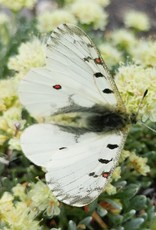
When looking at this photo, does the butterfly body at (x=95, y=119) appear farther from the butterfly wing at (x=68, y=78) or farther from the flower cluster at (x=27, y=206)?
the flower cluster at (x=27, y=206)

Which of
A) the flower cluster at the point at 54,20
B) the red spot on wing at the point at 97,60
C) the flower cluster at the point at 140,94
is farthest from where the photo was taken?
the flower cluster at the point at 54,20

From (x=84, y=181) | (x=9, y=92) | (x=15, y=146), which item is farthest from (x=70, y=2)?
(x=84, y=181)

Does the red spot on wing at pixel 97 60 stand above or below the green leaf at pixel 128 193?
above

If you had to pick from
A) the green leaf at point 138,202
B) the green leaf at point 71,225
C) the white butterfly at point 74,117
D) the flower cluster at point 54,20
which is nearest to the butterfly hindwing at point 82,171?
the white butterfly at point 74,117

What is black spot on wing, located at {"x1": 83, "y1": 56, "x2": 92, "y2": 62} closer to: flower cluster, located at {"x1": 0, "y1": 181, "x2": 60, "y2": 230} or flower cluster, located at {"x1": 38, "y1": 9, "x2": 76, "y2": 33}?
flower cluster, located at {"x1": 0, "y1": 181, "x2": 60, "y2": 230}

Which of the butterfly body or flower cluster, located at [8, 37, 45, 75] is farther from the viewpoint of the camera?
flower cluster, located at [8, 37, 45, 75]

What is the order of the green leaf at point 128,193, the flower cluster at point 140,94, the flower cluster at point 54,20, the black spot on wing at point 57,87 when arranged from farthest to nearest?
the flower cluster at point 54,20 < the green leaf at point 128,193 < the flower cluster at point 140,94 < the black spot on wing at point 57,87

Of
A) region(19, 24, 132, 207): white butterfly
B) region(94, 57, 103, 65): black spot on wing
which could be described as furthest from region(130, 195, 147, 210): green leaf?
region(94, 57, 103, 65): black spot on wing

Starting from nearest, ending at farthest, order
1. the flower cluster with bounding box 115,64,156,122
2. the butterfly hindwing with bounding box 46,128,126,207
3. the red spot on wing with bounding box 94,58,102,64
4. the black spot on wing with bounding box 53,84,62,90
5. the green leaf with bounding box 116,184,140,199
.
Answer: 1. the butterfly hindwing with bounding box 46,128,126,207
2. the red spot on wing with bounding box 94,58,102,64
3. the black spot on wing with bounding box 53,84,62,90
4. the flower cluster with bounding box 115,64,156,122
5. the green leaf with bounding box 116,184,140,199

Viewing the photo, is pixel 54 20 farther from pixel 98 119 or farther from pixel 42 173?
pixel 98 119
